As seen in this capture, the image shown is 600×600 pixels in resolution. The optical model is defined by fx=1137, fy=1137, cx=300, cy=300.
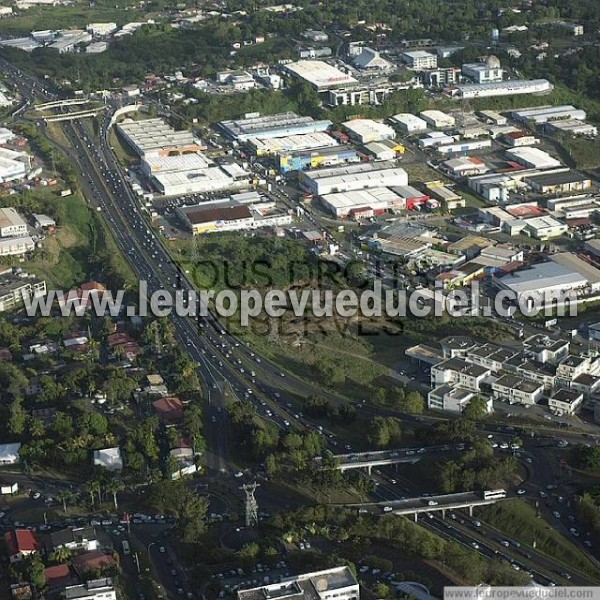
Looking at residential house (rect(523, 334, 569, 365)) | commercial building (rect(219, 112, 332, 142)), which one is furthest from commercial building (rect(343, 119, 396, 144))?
residential house (rect(523, 334, 569, 365))

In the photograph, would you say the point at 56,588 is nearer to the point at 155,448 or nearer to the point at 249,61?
the point at 155,448

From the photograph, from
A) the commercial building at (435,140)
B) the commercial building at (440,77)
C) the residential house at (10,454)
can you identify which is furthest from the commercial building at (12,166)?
the commercial building at (440,77)

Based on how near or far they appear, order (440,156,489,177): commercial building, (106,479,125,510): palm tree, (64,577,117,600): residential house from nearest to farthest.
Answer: (64,577,117,600): residential house < (106,479,125,510): palm tree < (440,156,489,177): commercial building

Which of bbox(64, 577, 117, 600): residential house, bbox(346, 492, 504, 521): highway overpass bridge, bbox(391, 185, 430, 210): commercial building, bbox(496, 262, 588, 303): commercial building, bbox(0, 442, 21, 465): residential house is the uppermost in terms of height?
bbox(64, 577, 117, 600): residential house

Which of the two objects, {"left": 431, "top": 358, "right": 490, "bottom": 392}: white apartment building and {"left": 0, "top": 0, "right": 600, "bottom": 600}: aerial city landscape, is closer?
{"left": 0, "top": 0, "right": 600, "bottom": 600}: aerial city landscape

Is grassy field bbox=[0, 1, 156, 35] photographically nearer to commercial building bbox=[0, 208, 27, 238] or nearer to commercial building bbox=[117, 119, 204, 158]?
commercial building bbox=[117, 119, 204, 158]

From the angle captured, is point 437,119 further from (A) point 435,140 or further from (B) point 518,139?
(B) point 518,139

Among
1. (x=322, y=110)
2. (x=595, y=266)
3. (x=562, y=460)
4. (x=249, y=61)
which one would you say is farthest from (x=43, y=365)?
(x=249, y=61)
